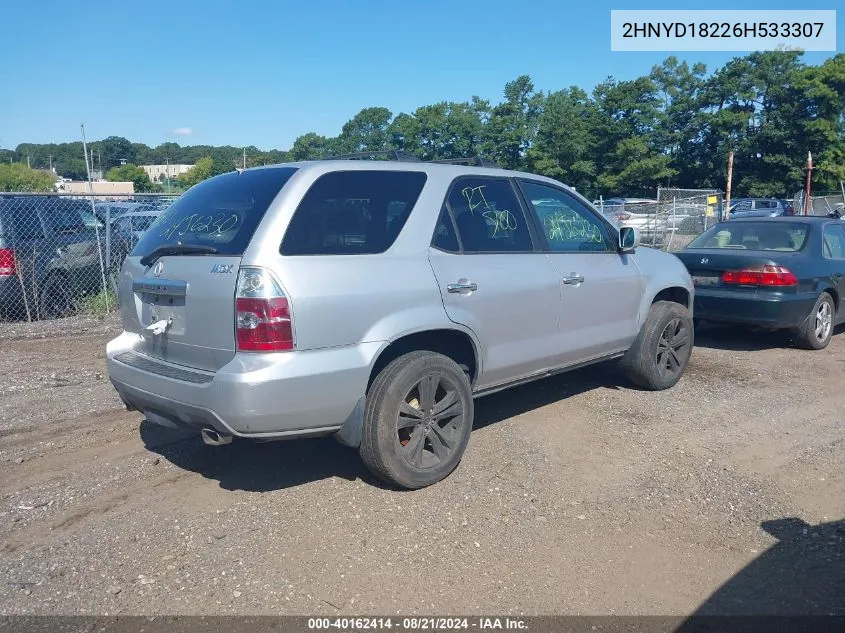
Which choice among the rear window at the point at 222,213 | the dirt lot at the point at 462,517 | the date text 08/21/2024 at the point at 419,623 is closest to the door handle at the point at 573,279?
the dirt lot at the point at 462,517

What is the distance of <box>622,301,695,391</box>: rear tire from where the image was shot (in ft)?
19.4

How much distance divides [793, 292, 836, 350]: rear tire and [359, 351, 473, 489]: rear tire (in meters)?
5.23

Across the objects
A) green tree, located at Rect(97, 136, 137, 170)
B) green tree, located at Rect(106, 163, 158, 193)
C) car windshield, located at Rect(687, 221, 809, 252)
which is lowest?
car windshield, located at Rect(687, 221, 809, 252)

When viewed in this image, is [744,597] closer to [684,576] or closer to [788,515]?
[684,576]

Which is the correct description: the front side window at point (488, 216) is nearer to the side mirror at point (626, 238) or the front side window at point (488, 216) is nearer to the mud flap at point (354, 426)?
the side mirror at point (626, 238)

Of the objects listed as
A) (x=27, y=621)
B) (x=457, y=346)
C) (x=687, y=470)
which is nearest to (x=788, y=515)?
(x=687, y=470)

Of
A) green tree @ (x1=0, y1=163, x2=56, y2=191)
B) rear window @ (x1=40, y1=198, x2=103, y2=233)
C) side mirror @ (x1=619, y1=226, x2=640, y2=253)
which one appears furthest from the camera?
green tree @ (x1=0, y1=163, x2=56, y2=191)

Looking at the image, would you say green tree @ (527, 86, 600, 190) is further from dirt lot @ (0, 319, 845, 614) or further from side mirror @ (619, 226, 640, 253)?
dirt lot @ (0, 319, 845, 614)

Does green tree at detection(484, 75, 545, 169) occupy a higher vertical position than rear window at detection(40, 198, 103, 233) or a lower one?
higher

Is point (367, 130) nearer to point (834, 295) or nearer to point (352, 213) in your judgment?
point (834, 295)

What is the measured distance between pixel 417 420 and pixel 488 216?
57.2 inches

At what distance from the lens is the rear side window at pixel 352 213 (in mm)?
3719

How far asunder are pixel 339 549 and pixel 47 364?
5.08 meters

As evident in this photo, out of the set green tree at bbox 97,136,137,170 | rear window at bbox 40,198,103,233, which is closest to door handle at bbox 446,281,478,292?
rear window at bbox 40,198,103,233
